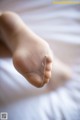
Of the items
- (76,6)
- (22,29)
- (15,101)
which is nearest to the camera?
(15,101)

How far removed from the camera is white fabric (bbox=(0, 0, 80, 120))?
0.45m

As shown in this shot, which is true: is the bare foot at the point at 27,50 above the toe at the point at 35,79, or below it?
above

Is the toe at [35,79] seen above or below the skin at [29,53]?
below

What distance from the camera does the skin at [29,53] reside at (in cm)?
47

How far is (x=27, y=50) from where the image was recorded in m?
0.51

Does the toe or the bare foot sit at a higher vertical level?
the bare foot

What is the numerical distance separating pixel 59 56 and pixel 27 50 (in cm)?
8

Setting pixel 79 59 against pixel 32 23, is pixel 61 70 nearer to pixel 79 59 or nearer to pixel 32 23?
pixel 79 59

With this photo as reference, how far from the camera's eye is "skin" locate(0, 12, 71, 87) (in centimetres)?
47

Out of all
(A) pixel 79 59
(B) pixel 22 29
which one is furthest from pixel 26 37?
(A) pixel 79 59

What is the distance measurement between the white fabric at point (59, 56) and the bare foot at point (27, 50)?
0.09 feet

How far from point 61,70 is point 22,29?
151 mm

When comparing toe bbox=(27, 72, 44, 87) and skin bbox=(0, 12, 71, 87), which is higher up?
skin bbox=(0, 12, 71, 87)

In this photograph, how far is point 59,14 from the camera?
0.65 m
